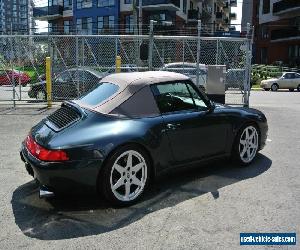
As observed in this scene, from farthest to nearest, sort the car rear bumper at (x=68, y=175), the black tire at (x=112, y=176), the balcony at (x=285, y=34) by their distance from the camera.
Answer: the balcony at (x=285, y=34)
the black tire at (x=112, y=176)
the car rear bumper at (x=68, y=175)

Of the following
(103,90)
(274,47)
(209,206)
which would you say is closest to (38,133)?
(103,90)

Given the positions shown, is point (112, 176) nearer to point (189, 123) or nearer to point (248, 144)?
point (189, 123)

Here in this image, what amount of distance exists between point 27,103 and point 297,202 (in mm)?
10460

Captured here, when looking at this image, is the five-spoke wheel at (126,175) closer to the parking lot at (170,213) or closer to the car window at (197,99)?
the parking lot at (170,213)

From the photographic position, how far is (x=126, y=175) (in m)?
4.55

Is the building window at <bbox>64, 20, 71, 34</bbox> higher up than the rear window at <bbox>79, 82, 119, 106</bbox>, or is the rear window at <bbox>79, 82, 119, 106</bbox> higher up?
the building window at <bbox>64, 20, 71, 34</bbox>

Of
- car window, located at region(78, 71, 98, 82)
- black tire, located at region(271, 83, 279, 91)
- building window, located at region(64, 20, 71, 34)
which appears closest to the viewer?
car window, located at region(78, 71, 98, 82)

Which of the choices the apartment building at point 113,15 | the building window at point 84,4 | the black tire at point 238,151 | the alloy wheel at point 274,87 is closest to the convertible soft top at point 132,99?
the black tire at point 238,151

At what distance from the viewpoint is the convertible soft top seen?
481 cm

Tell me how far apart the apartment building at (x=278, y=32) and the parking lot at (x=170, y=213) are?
38685mm

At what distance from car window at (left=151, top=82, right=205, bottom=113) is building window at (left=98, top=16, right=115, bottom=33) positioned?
38.0 metres

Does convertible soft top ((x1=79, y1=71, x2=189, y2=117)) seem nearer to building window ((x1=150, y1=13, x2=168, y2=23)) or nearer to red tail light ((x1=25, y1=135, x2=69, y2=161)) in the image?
red tail light ((x1=25, y1=135, x2=69, y2=161))

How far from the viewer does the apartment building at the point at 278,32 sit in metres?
42.3

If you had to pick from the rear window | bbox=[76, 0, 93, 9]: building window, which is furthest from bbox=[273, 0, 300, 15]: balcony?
the rear window
